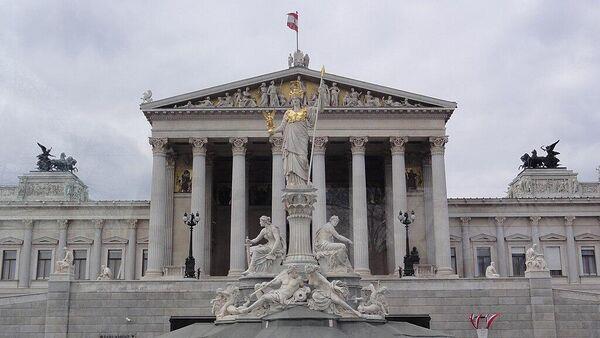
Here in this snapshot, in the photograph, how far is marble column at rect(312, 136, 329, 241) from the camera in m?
55.2

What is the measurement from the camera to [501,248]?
221 ft

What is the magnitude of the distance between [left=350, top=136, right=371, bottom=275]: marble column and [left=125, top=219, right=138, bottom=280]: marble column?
71.5ft

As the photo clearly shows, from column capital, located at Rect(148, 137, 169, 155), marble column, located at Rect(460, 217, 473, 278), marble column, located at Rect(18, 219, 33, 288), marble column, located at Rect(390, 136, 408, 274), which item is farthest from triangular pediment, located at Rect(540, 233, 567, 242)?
marble column, located at Rect(18, 219, 33, 288)

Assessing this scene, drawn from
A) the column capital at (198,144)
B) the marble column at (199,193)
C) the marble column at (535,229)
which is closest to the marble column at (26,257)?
the marble column at (199,193)

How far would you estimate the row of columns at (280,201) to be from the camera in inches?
2173

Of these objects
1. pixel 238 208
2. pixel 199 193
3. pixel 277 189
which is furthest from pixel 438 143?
pixel 199 193

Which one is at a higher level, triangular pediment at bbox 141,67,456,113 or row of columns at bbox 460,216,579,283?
triangular pediment at bbox 141,67,456,113

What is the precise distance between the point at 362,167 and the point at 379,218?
6.76 metres

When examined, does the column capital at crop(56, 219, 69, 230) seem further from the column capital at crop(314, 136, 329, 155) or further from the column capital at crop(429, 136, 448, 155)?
the column capital at crop(429, 136, 448, 155)

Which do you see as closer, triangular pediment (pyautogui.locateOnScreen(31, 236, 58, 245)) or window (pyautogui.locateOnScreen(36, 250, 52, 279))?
window (pyautogui.locateOnScreen(36, 250, 52, 279))

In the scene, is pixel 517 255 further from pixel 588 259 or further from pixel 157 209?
pixel 157 209

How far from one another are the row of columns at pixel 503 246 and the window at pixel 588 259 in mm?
1162

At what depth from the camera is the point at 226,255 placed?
63.1m

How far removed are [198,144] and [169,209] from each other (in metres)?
5.91
